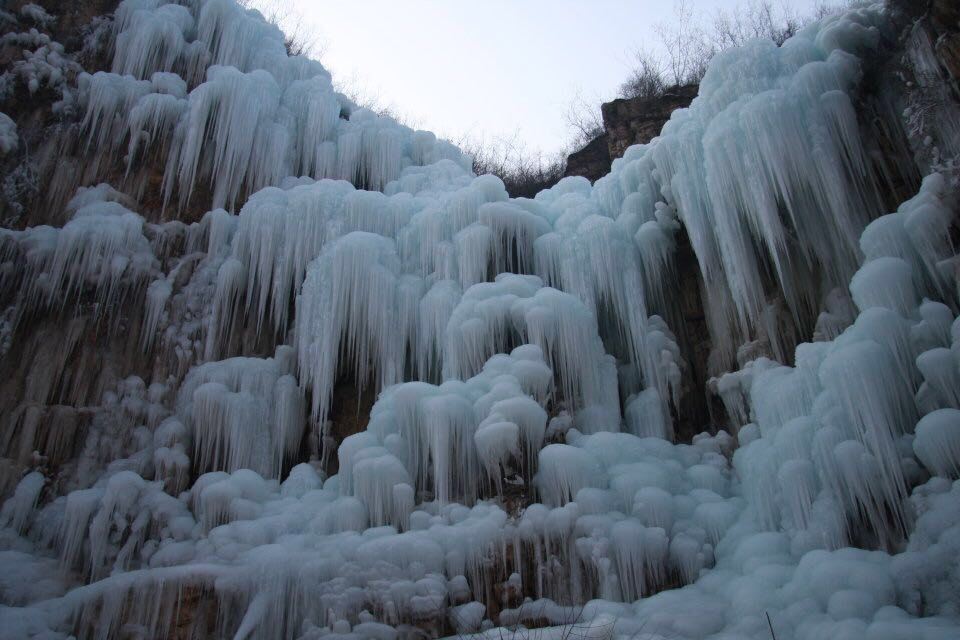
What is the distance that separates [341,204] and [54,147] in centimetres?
372

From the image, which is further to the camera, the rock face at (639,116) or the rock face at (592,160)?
the rock face at (592,160)

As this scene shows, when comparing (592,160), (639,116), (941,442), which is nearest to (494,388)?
(941,442)

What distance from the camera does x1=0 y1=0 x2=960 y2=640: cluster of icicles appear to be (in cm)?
512

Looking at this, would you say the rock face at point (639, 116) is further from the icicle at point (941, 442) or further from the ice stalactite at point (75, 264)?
the icicle at point (941, 442)

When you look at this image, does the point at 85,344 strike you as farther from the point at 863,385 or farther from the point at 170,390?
the point at 863,385

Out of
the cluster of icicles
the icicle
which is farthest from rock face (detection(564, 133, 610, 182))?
the icicle

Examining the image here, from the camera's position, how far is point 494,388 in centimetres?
657

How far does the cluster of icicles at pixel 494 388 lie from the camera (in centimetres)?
512

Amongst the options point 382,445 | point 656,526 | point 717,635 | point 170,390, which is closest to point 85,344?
point 170,390

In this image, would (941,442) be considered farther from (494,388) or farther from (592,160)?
(592,160)

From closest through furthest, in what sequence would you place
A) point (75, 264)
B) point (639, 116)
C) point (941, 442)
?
point (941, 442)
point (75, 264)
point (639, 116)

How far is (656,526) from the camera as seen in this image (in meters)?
5.75

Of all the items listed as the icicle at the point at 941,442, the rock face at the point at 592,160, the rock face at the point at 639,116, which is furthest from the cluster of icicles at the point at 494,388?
the rock face at the point at 592,160

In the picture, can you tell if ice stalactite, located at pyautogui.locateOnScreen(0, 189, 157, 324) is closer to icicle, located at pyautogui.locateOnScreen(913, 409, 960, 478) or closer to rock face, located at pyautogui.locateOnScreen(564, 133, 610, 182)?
rock face, located at pyautogui.locateOnScreen(564, 133, 610, 182)
